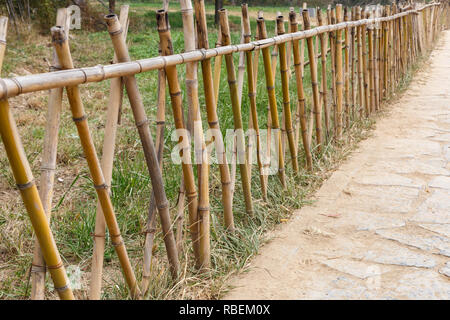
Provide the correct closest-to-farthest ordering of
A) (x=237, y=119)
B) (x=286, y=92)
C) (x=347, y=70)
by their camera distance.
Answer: (x=237, y=119) → (x=286, y=92) → (x=347, y=70)

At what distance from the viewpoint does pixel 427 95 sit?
6.33 metres

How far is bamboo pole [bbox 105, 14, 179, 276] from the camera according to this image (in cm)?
183

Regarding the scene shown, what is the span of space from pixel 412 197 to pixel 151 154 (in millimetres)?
1926

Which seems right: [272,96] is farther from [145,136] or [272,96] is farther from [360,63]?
[360,63]

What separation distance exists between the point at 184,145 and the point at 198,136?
12cm

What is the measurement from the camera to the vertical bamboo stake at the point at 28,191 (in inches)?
57.6

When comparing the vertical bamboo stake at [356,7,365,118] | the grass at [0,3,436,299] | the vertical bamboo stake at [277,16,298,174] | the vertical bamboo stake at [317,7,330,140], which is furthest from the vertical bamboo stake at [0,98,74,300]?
the vertical bamboo stake at [356,7,365,118]

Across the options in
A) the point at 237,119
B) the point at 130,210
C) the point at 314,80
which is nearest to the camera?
the point at 237,119

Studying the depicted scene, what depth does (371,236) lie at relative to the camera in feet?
9.02

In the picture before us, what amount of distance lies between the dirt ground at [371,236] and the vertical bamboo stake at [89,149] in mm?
535

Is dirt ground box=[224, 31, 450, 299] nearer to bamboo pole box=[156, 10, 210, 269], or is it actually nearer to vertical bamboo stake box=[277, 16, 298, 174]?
bamboo pole box=[156, 10, 210, 269]

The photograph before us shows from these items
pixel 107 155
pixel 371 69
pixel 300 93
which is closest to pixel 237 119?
pixel 300 93
